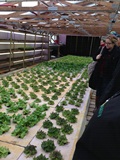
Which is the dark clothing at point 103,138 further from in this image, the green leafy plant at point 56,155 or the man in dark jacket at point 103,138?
the green leafy plant at point 56,155

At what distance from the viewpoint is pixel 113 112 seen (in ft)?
2.29

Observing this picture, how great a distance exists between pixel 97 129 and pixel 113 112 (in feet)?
0.31

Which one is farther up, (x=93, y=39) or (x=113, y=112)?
(x=113, y=112)

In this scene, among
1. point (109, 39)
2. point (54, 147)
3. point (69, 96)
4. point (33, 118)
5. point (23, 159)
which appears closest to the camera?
point (23, 159)

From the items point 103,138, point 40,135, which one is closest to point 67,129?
point 40,135

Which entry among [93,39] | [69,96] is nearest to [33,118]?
[69,96]

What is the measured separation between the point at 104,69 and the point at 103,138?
8.63 ft

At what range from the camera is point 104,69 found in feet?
10.5

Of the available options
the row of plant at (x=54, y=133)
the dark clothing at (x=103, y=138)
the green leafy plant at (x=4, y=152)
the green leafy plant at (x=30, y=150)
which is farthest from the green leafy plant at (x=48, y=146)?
the dark clothing at (x=103, y=138)

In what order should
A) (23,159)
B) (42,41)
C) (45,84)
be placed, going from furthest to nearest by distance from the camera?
(42,41) → (45,84) → (23,159)

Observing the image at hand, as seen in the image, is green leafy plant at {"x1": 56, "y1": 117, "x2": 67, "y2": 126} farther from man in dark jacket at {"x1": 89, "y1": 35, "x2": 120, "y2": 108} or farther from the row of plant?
man in dark jacket at {"x1": 89, "y1": 35, "x2": 120, "y2": 108}

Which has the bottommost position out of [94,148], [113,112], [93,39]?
[93,39]

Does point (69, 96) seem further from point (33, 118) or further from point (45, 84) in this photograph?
point (33, 118)

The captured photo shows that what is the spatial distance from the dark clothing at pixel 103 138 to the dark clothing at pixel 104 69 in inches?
91.2
